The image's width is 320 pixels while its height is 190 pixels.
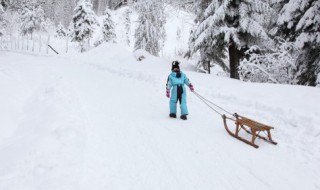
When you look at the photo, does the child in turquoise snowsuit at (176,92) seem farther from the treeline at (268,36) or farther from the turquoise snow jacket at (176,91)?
the treeline at (268,36)

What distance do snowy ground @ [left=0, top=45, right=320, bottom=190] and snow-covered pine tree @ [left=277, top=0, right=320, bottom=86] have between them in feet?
7.79

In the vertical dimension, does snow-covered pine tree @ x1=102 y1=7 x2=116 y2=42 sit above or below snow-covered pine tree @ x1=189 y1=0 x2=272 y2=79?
above

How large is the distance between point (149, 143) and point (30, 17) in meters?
57.2

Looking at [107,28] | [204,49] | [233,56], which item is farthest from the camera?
[107,28]

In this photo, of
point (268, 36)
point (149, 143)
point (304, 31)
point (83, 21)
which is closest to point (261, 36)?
point (268, 36)

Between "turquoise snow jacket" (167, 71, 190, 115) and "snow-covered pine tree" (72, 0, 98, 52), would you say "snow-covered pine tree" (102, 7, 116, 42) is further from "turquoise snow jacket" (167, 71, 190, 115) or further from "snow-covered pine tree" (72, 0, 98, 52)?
"turquoise snow jacket" (167, 71, 190, 115)

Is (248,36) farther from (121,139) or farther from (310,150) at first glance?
(121,139)

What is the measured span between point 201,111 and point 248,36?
5952 mm

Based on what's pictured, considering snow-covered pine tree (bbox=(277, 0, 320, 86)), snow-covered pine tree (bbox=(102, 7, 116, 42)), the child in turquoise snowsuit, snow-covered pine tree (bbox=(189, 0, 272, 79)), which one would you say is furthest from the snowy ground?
snow-covered pine tree (bbox=(102, 7, 116, 42))

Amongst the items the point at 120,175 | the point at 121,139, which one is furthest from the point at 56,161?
the point at 121,139

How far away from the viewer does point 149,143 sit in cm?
557

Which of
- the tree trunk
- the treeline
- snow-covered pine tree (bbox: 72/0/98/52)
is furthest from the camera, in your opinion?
snow-covered pine tree (bbox: 72/0/98/52)

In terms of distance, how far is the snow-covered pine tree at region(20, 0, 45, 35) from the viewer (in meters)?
53.2

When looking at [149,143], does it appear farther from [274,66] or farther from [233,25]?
[233,25]
